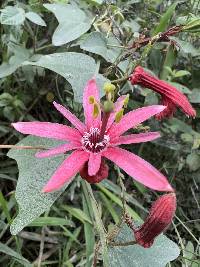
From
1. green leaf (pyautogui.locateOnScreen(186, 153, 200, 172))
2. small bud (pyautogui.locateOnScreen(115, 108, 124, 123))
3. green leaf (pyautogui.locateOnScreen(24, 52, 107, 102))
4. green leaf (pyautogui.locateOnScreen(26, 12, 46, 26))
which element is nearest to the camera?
small bud (pyautogui.locateOnScreen(115, 108, 124, 123))

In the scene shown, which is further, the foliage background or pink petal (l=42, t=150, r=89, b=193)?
the foliage background

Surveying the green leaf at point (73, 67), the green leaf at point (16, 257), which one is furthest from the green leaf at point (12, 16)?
the green leaf at point (16, 257)

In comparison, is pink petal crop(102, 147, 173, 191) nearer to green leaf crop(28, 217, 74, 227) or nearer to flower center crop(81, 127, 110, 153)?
flower center crop(81, 127, 110, 153)

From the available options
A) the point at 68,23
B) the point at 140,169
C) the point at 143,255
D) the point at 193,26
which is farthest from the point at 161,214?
the point at 68,23

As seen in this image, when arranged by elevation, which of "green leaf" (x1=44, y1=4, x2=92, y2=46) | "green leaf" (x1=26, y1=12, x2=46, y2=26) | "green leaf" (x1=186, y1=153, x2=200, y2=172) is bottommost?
"green leaf" (x1=186, y1=153, x2=200, y2=172)

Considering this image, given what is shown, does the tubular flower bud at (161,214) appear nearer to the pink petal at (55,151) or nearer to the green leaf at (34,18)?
the pink petal at (55,151)

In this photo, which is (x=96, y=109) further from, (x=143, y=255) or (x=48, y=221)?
(x=48, y=221)

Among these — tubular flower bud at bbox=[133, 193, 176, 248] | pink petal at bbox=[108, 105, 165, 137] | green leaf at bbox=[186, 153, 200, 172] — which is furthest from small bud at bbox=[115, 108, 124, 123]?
green leaf at bbox=[186, 153, 200, 172]
